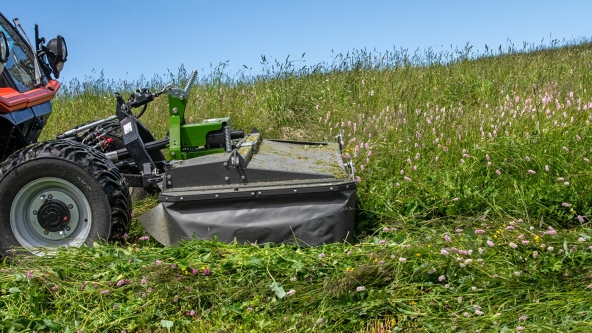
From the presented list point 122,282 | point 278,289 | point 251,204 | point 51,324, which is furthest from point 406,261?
point 51,324

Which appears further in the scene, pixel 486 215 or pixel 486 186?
pixel 486 186

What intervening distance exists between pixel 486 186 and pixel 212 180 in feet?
7.45

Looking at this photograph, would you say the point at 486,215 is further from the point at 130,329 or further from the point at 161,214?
the point at 130,329

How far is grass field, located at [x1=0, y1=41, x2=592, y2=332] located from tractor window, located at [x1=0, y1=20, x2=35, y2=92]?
4.54ft

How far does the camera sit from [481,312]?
321cm

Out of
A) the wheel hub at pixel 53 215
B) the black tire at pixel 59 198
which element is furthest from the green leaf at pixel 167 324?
the wheel hub at pixel 53 215

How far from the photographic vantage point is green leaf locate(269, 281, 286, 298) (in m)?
3.48

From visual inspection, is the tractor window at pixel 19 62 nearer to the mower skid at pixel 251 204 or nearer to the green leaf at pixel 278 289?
the mower skid at pixel 251 204

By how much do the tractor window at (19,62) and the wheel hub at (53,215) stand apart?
114 cm

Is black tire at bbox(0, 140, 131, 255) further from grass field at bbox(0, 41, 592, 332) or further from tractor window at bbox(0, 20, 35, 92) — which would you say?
tractor window at bbox(0, 20, 35, 92)

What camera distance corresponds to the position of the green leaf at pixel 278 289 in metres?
3.48

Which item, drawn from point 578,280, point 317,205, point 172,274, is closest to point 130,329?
point 172,274

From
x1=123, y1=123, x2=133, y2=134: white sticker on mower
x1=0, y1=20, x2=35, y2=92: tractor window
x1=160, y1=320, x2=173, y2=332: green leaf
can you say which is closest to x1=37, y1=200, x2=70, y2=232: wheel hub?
x1=123, y1=123, x2=133, y2=134: white sticker on mower

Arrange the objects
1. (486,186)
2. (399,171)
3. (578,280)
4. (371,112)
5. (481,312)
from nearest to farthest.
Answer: (481,312) → (578,280) → (486,186) → (399,171) → (371,112)
